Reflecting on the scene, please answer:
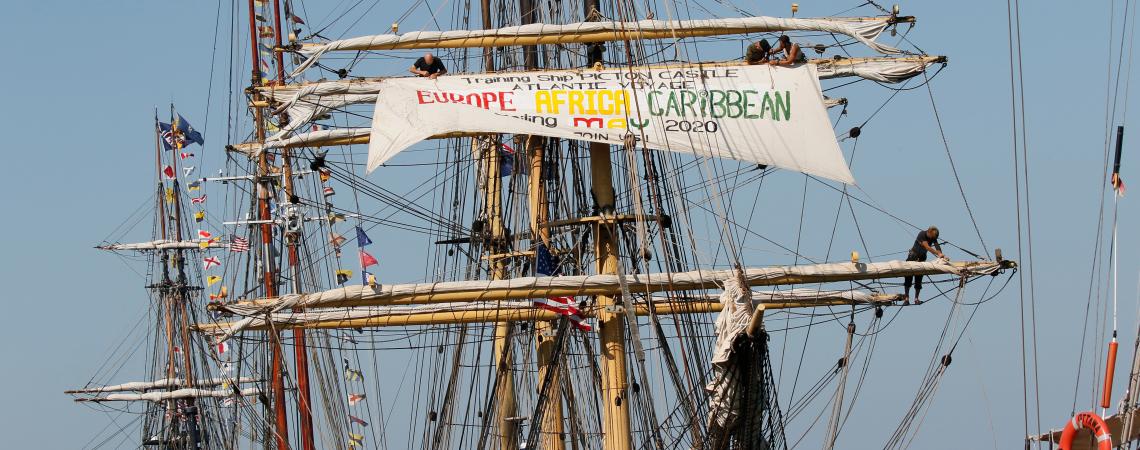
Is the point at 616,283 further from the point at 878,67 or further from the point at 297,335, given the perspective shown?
the point at 297,335

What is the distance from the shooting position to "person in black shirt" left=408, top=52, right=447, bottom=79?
153 ft

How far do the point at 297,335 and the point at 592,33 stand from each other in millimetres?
16512

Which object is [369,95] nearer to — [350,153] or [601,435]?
[350,153]

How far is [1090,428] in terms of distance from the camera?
2767cm

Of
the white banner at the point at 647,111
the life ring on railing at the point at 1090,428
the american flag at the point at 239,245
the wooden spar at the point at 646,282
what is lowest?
the life ring on railing at the point at 1090,428

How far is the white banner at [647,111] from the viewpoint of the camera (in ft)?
148

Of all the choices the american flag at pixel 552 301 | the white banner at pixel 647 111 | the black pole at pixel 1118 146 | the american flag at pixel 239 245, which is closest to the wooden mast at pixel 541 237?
the american flag at pixel 552 301

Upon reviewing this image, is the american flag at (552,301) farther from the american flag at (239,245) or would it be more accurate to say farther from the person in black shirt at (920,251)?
the american flag at (239,245)

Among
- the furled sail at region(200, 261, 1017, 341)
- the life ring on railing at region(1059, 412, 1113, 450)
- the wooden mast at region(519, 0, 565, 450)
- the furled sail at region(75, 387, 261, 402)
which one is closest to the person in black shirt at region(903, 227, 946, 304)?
the furled sail at region(200, 261, 1017, 341)

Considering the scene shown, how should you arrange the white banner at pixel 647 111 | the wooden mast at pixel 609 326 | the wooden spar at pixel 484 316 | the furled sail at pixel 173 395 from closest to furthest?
the wooden mast at pixel 609 326, the white banner at pixel 647 111, the wooden spar at pixel 484 316, the furled sail at pixel 173 395

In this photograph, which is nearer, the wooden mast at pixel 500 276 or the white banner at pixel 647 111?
the white banner at pixel 647 111

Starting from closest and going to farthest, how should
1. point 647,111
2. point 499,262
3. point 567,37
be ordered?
1. point 647,111
2. point 567,37
3. point 499,262

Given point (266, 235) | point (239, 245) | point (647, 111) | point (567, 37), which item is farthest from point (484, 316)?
point (239, 245)

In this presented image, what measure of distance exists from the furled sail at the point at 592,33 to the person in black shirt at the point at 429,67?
13.1 inches
